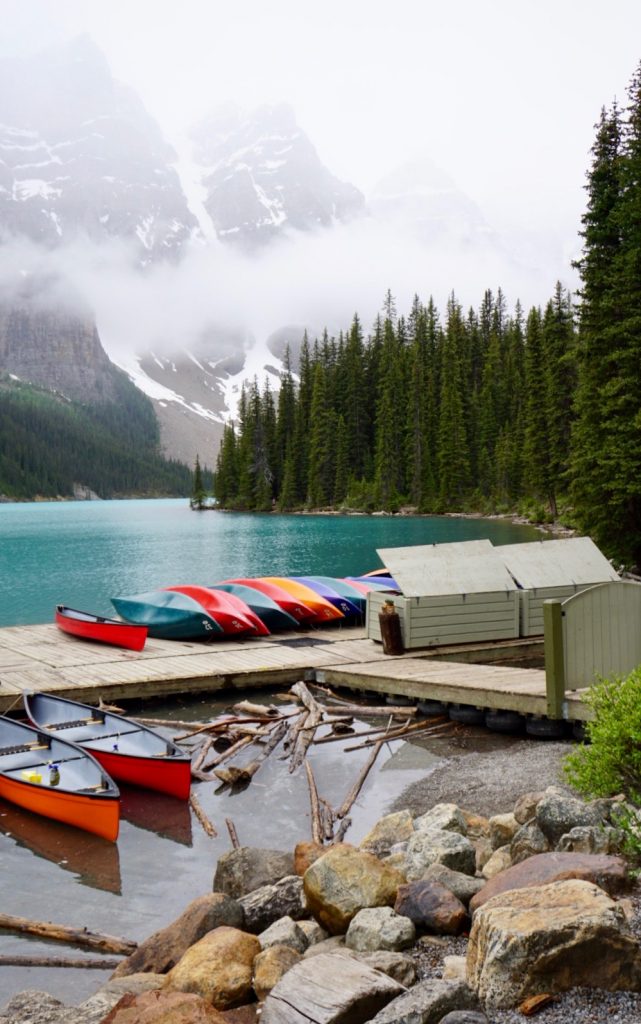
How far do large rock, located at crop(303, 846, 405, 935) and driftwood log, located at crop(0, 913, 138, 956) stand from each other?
6.05 feet

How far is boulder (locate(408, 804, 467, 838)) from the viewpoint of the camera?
324 inches

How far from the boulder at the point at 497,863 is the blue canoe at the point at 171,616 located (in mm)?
13010

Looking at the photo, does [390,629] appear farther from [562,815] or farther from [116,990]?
[116,990]

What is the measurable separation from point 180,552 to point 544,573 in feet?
136

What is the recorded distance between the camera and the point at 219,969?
5922 mm

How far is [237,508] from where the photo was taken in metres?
120

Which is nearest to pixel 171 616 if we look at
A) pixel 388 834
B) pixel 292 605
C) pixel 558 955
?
pixel 292 605

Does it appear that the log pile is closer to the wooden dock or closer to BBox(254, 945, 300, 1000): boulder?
the wooden dock

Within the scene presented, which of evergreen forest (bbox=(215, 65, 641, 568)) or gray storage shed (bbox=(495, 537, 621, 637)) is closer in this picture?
gray storage shed (bbox=(495, 537, 621, 637))

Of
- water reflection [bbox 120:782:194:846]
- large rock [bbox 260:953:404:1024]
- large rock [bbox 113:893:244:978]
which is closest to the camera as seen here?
large rock [bbox 260:953:404:1024]

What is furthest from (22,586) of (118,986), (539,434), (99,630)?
(539,434)

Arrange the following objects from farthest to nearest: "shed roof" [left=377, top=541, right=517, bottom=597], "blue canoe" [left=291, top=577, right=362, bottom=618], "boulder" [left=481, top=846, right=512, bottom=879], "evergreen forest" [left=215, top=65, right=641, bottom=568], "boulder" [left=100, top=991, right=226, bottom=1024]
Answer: "evergreen forest" [left=215, top=65, right=641, bottom=568] → "blue canoe" [left=291, top=577, right=362, bottom=618] → "shed roof" [left=377, top=541, right=517, bottom=597] → "boulder" [left=481, top=846, right=512, bottom=879] → "boulder" [left=100, top=991, right=226, bottom=1024]

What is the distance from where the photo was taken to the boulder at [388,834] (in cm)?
880

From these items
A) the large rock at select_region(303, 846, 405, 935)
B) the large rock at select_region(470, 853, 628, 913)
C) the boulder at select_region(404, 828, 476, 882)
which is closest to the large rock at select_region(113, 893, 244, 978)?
the large rock at select_region(303, 846, 405, 935)
